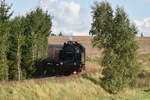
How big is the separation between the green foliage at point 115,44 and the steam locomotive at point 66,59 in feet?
8.46

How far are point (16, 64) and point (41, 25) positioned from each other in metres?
7.55

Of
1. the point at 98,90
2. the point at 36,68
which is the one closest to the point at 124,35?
the point at 98,90

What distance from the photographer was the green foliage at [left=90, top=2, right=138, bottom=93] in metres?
33.9

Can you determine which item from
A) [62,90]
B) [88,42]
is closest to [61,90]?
[62,90]

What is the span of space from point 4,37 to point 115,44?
9.79 meters

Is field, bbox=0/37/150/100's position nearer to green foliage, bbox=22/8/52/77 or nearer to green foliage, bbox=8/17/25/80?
green foliage, bbox=22/8/52/77

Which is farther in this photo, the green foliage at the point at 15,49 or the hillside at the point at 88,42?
the hillside at the point at 88,42

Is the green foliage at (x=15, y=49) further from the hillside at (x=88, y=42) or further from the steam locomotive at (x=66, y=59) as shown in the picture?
the hillside at (x=88, y=42)

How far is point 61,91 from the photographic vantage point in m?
26.8

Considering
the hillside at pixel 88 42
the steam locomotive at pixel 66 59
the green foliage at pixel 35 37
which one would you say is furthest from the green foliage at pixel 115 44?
the hillside at pixel 88 42

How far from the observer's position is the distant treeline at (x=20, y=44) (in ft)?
106

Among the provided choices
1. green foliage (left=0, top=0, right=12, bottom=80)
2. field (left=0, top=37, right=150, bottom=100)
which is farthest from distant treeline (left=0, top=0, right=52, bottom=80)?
field (left=0, top=37, right=150, bottom=100)

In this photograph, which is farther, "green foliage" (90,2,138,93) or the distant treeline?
"green foliage" (90,2,138,93)

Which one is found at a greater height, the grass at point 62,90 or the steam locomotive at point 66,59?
the steam locomotive at point 66,59
